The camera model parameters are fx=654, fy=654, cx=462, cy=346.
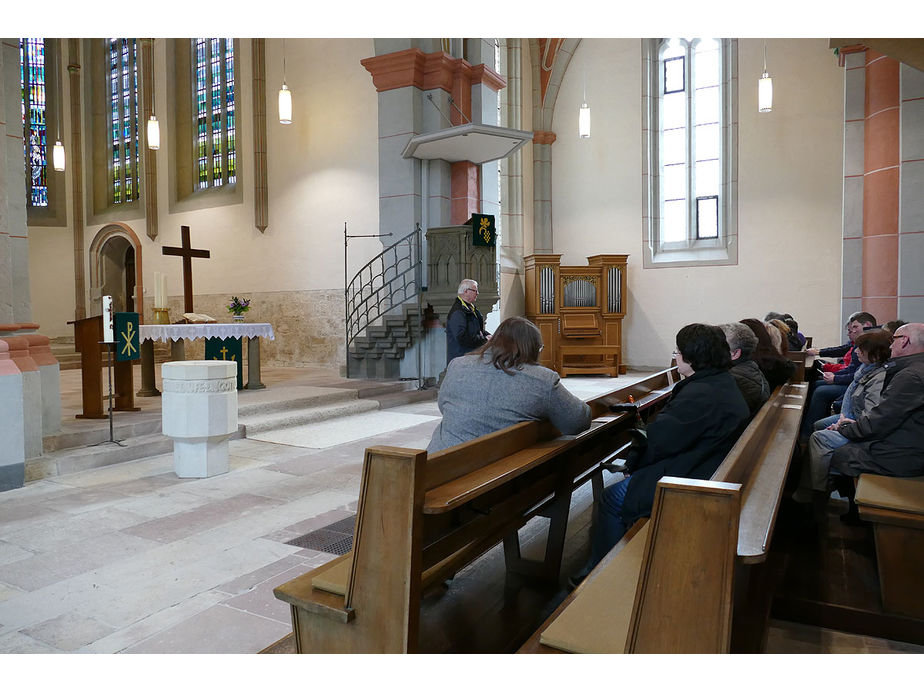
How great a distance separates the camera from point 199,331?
7035mm

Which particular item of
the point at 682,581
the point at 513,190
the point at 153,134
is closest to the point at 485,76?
the point at 513,190

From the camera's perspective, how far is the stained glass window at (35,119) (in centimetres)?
1327

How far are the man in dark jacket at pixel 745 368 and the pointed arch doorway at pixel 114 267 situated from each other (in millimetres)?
12527

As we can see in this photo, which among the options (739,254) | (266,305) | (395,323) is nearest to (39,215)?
(266,305)

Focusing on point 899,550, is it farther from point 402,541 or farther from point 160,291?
point 160,291

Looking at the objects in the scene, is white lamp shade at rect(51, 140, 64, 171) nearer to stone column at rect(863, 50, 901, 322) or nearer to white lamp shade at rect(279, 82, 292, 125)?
white lamp shade at rect(279, 82, 292, 125)

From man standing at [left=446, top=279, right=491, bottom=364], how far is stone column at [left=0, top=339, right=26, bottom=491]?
348 cm

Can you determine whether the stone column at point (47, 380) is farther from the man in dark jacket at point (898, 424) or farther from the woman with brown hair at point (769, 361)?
the man in dark jacket at point (898, 424)

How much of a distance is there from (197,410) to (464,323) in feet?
8.73

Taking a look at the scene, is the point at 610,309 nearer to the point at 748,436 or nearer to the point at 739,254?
the point at 739,254

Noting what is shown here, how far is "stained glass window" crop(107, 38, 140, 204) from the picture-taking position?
13398 mm

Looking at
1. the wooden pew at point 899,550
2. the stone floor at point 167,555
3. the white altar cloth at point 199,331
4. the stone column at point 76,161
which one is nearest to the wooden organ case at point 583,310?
the white altar cloth at point 199,331

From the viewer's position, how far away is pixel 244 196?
11867 millimetres

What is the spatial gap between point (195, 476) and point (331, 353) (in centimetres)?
644
